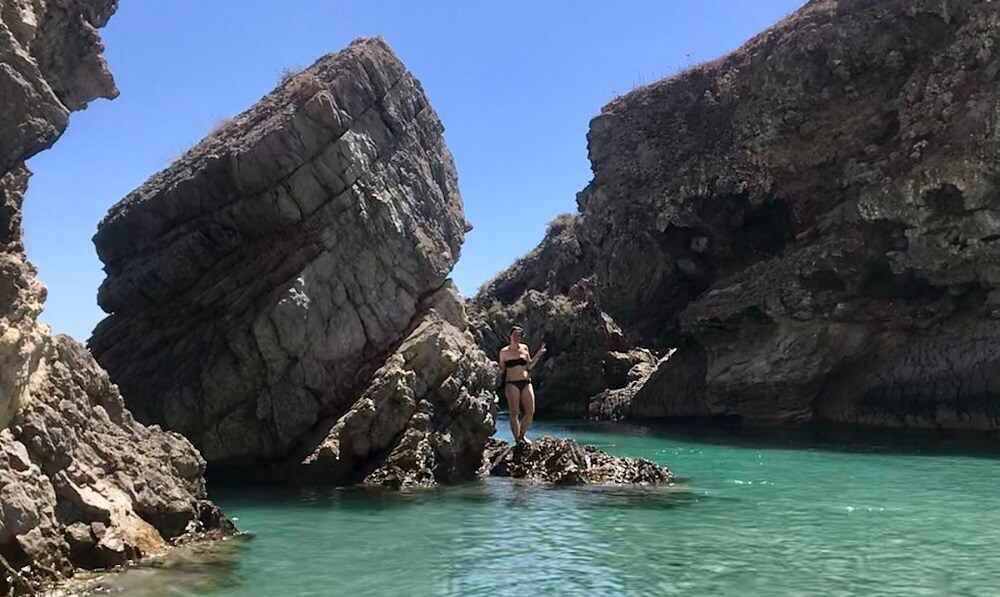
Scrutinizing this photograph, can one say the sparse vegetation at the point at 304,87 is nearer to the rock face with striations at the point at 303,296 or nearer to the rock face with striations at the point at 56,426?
the rock face with striations at the point at 303,296

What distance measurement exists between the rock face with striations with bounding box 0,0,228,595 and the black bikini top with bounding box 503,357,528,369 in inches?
290

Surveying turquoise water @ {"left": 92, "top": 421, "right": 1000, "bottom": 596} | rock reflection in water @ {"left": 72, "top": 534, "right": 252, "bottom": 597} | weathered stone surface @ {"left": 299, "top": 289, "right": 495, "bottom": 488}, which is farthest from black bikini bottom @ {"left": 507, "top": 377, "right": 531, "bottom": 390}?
rock reflection in water @ {"left": 72, "top": 534, "right": 252, "bottom": 597}

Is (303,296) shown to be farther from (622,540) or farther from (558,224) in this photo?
(558,224)

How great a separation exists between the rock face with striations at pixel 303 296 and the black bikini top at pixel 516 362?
1.51 ft

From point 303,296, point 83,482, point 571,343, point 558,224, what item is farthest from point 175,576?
point 558,224

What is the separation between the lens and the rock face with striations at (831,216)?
84.3 ft

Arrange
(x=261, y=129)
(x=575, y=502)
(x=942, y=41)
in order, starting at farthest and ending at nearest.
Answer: (x=942, y=41)
(x=261, y=129)
(x=575, y=502)

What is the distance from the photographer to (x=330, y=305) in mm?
16438

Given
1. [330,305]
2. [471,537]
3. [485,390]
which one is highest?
[330,305]

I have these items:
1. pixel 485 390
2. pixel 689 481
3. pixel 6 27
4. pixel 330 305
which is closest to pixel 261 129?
pixel 330 305

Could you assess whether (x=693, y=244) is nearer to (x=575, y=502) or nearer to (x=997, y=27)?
(x=997, y=27)

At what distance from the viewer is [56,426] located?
906 cm

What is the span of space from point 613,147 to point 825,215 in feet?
40.8

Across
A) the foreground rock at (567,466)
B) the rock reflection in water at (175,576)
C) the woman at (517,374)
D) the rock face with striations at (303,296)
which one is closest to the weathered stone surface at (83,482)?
the rock reflection in water at (175,576)
